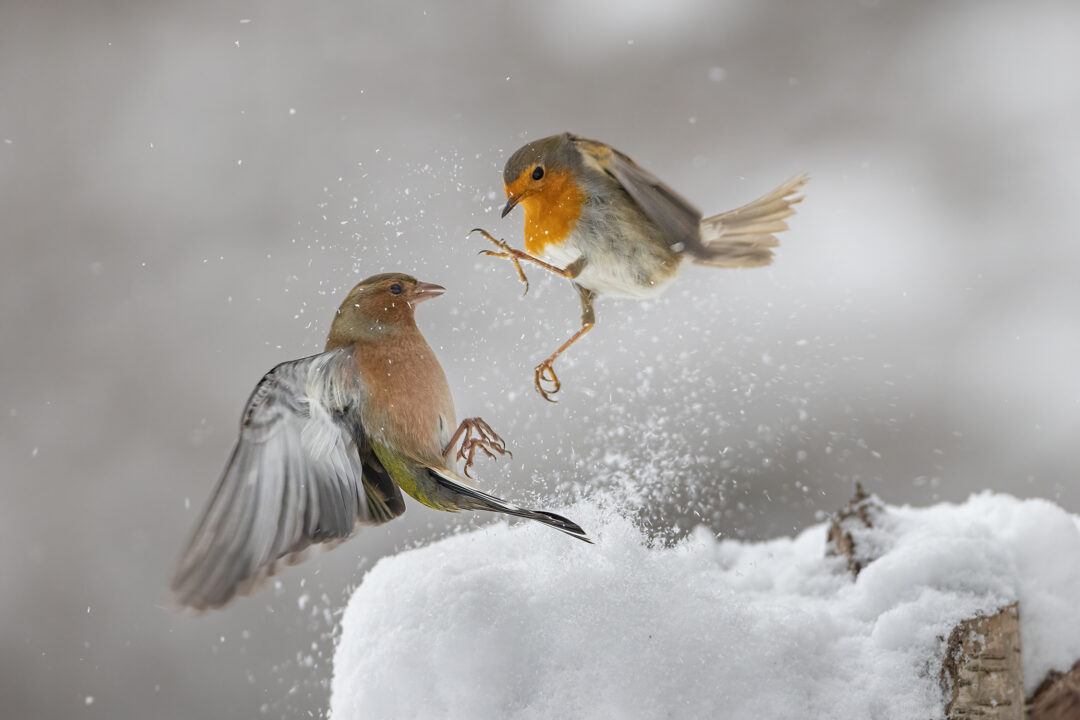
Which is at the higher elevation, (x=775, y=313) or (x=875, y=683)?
(x=775, y=313)

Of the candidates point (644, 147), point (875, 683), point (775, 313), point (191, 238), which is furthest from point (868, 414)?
point (191, 238)

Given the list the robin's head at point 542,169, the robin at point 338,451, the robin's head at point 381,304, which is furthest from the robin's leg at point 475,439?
the robin's head at point 542,169

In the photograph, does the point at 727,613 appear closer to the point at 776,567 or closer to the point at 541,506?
the point at 541,506

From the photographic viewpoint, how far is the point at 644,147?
240cm

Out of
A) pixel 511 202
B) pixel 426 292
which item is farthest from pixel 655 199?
pixel 426 292

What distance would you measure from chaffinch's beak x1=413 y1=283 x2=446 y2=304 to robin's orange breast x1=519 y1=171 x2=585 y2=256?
13 centimetres

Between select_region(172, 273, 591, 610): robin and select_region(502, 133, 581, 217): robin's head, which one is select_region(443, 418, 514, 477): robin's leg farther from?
select_region(502, 133, 581, 217): robin's head

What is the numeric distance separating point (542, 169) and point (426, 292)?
20 cm

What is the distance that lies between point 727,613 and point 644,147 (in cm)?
150

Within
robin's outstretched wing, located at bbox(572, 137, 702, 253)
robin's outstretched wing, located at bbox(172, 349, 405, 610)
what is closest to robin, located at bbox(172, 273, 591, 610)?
robin's outstretched wing, located at bbox(172, 349, 405, 610)

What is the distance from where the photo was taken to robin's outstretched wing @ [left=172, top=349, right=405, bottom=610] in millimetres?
963

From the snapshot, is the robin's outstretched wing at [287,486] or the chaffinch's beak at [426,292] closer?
the robin's outstretched wing at [287,486]

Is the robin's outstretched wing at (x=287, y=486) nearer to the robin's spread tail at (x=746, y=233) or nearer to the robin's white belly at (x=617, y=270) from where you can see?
the robin's white belly at (x=617, y=270)

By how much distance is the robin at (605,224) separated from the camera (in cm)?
101
